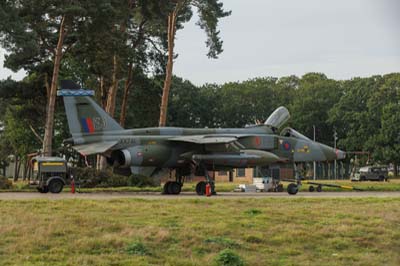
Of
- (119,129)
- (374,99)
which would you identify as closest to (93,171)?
(119,129)

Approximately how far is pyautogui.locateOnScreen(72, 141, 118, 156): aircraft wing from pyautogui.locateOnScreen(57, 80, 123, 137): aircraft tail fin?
738 mm

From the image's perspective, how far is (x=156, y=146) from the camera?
96.6 feet

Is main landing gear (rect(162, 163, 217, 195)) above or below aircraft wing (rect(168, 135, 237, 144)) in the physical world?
below

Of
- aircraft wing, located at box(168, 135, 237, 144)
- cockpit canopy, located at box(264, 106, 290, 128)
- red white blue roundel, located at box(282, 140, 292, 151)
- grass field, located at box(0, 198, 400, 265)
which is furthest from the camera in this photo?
cockpit canopy, located at box(264, 106, 290, 128)

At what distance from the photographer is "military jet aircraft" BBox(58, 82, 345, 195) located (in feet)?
95.1

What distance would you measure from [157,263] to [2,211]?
22.2ft

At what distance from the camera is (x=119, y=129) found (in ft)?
98.4

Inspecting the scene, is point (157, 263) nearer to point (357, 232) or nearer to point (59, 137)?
point (357, 232)

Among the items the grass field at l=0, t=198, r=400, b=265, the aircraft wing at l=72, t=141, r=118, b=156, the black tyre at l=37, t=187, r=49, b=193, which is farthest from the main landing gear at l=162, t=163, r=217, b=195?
the grass field at l=0, t=198, r=400, b=265

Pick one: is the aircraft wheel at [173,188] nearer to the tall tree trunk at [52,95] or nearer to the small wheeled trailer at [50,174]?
the small wheeled trailer at [50,174]

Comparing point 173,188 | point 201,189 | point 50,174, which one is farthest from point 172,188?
point 50,174

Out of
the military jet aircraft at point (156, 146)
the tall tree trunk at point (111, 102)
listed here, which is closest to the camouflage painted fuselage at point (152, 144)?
the military jet aircraft at point (156, 146)

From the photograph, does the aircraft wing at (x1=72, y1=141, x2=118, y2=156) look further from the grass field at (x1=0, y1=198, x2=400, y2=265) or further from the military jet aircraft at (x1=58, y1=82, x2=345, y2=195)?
the grass field at (x1=0, y1=198, x2=400, y2=265)

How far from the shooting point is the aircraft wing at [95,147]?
28.0 meters
